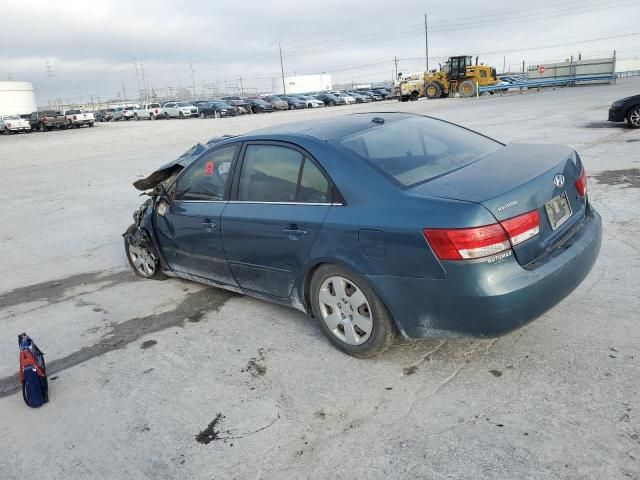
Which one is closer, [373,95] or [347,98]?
[347,98]

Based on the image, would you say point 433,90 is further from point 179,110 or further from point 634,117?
point 634,117

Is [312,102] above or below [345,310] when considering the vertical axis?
above

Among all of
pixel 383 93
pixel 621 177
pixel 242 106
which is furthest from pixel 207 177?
pixel 383 93

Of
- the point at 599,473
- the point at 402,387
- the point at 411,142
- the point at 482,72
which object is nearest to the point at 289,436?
the point at 402,387

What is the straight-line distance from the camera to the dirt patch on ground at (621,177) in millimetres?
7576

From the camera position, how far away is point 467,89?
130ft

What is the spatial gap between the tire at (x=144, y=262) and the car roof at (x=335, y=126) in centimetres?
188

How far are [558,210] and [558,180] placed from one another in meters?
0.19

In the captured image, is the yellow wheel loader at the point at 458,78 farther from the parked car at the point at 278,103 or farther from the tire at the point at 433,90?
the parked car at the point at 278,103

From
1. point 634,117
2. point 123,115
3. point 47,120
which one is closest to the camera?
point 634,117

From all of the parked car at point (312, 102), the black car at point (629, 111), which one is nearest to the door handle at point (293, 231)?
the black car at point (629, 111)

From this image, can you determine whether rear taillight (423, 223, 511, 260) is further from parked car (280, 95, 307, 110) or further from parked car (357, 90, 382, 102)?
parked car (357, 90, 382, 102)

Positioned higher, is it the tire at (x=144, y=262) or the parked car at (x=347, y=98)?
the parked car at (x=347, y=98)

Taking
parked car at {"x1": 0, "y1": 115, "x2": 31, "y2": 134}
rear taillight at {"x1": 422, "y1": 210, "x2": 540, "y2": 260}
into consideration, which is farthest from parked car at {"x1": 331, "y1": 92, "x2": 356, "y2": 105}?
rear taillight at {"x1": 422, "y1": 210, "x2": 540, "y2": 260}
